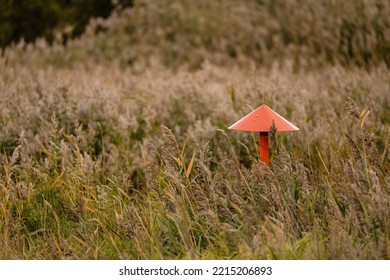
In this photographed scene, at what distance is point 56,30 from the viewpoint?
10602mm

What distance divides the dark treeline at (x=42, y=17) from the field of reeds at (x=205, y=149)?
252 mm

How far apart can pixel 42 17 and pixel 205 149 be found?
282 inches

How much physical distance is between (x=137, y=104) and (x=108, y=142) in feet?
3.57

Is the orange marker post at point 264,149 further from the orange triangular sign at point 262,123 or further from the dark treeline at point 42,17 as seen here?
the dark treeline at point 42,17

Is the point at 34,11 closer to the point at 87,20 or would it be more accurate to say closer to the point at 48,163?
the point at 87,20

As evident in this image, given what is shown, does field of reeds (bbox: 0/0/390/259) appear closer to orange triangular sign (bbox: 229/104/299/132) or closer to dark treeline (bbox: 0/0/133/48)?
orange triangular sign (bbox: 229/104/299/132)

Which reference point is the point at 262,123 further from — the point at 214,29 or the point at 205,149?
the point at 214,29

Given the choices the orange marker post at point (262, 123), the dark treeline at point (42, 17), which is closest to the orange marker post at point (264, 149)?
the orange marker post at point (262, 123)

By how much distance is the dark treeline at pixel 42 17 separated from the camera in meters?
9.80

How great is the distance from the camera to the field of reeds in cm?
308

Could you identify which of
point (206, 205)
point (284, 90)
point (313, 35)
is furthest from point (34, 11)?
point (206, 205)

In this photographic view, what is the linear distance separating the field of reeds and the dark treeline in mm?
252

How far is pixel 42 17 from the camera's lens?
Answer: 1000cm

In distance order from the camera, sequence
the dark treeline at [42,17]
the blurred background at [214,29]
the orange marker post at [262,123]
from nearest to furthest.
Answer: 1. the orange marker post at [262,123]
2. the blurred background at [214,29]
3. the dark treeline at [42,17]
